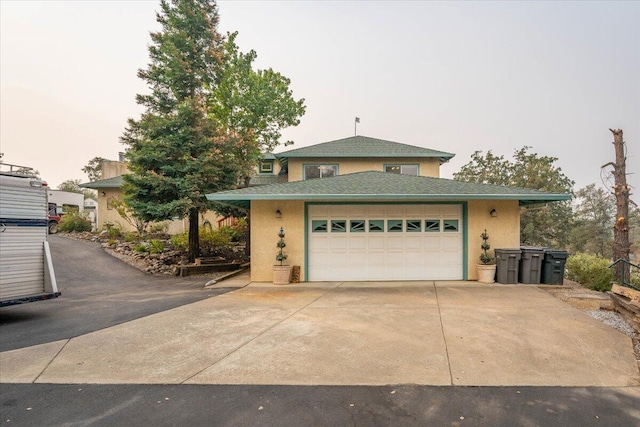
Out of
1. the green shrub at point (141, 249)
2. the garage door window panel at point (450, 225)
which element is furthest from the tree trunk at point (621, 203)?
the green shrub at point (141, 249)

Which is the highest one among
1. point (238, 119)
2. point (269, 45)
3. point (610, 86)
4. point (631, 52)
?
point (269, 45)

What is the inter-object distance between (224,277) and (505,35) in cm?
1789

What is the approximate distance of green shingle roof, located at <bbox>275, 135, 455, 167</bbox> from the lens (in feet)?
52.6

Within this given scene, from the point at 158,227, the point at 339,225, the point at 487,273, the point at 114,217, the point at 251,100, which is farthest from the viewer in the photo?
the point at 114,217

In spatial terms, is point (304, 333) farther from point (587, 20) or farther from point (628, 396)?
point (587, 20)

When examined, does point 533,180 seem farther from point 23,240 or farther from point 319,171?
point 23,240

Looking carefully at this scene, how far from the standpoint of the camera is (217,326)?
18.6 ft

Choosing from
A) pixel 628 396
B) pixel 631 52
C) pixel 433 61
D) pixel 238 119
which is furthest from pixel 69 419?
pixel 631 52

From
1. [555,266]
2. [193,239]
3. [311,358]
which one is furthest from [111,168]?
[555,266]

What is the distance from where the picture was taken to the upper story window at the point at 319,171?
1656cm

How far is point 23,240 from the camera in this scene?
21.5ft

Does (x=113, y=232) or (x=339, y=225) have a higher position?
(x=339, y=225)

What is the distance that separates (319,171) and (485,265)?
9.62 meters

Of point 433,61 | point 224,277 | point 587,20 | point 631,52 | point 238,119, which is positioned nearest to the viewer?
point 224,277
